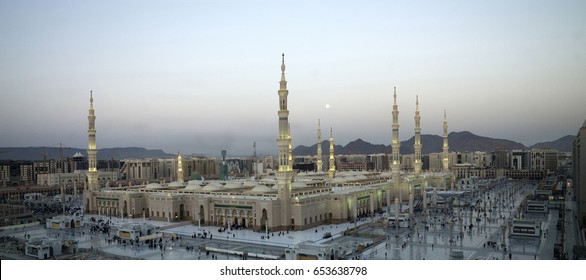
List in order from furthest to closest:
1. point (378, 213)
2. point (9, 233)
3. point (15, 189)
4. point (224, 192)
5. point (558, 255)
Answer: point (15, 189)
point (378, 213)
point (224, 192)
point (9, 233)
point (558, 255)

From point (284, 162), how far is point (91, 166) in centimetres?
1496

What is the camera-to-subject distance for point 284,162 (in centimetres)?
2222

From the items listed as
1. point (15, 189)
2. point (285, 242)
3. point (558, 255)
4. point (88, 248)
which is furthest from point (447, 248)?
point (15, 189)

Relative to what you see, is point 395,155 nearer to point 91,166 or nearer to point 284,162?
point 284,162

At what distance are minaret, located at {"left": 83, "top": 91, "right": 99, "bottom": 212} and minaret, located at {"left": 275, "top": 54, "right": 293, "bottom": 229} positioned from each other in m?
13.9

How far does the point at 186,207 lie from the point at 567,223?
58.7 feet

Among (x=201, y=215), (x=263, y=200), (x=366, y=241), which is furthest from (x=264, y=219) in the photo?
(x=366, y=241)

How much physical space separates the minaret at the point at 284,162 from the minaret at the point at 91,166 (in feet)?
45.5

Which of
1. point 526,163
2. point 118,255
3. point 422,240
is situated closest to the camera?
point 118,255

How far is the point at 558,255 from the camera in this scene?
50.2ft

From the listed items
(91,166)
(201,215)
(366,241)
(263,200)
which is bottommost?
(366,241)

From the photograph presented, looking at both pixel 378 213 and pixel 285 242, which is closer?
pixel 285 242

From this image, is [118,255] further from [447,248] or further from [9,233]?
[447,248]

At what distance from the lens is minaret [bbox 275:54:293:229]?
21.7m
